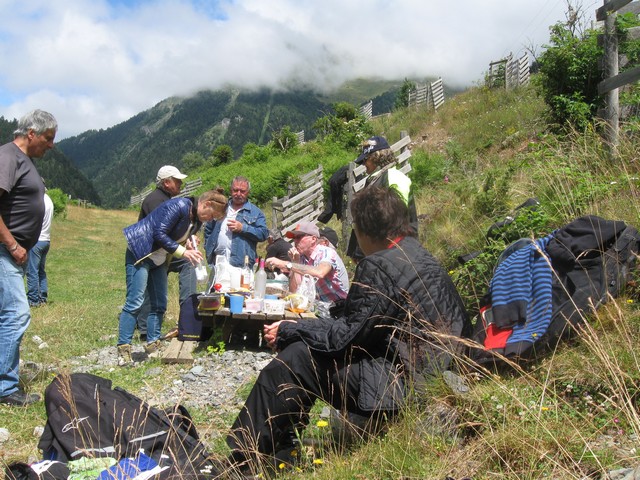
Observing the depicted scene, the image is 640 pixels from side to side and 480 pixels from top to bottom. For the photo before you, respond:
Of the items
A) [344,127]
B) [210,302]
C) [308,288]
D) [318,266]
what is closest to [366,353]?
[318,266]

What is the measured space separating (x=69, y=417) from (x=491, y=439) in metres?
1.91

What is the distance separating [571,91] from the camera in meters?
9.16

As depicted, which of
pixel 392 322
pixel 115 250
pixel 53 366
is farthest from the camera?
pixel 115 250

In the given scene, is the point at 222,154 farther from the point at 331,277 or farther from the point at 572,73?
the point at 331,277

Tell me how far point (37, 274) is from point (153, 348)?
3856mm

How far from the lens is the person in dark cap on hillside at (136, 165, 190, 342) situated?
6.10 meters

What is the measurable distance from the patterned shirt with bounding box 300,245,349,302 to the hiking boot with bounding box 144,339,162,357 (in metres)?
1.66

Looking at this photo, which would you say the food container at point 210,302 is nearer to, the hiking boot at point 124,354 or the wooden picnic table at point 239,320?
the wooden picnic table at point 239,320

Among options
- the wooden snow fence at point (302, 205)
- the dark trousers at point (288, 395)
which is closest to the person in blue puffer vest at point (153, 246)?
the dark trousers at point (288, 395)

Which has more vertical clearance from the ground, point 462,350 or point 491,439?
point 462,350

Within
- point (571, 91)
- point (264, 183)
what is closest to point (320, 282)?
point (571, 91)

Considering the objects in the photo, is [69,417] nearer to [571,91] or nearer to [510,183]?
[510,183]

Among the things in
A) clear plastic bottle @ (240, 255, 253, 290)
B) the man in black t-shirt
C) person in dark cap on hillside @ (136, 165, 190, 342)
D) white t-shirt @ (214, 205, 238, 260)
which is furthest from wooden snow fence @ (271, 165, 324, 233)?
the man in black t-shirt

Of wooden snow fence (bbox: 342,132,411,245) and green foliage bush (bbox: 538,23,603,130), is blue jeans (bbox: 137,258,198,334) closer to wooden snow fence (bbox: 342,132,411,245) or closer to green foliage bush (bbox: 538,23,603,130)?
wooden snow fence (bbox: 342,132,411,245)
